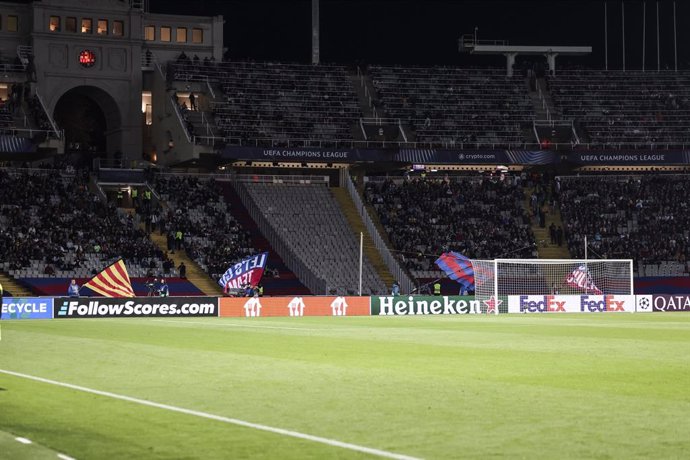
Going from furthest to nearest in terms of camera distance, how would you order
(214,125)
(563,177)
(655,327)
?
(563,177) < (214,125) < (655,327)

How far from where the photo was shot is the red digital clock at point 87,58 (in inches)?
2896

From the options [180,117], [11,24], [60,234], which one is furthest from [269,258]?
[11,24]

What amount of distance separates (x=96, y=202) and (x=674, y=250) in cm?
3386

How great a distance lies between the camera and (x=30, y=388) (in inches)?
638

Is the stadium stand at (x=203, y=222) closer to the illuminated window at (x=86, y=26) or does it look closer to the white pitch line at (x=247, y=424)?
the illuminated window at (x=86, y=26)

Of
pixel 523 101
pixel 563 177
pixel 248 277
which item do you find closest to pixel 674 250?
pixel 563 177

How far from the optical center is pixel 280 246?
209ft

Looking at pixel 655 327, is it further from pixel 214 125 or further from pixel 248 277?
pixel 214 125

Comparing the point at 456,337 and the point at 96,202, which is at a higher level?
the point at 96,202

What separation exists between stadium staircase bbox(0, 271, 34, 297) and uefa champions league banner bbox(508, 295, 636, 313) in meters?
22.9

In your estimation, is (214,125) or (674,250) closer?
(674,250)

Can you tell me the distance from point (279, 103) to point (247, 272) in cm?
2674

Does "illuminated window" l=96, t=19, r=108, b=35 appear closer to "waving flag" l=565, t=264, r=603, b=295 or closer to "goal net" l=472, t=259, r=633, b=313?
"goal net" l=472, t=259, r=633, b=313

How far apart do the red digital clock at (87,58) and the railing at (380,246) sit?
18580 millimetres
